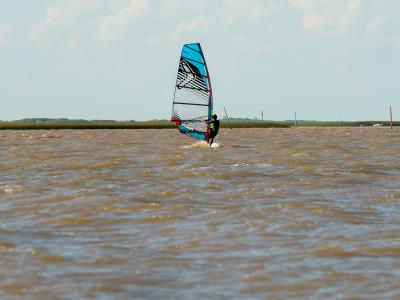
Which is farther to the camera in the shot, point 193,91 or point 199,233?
point 193,91

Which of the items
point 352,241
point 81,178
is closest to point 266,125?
point 81,178

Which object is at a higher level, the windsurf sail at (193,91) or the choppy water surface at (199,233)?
the windsurf sail at (193,91)

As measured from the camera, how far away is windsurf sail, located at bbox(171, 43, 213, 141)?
34.1 m

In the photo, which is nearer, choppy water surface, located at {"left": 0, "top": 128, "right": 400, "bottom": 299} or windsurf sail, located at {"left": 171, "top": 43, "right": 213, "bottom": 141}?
choppy water surface, located at {"left": 0, "top": 128, "right": 400, "bottom": 299}

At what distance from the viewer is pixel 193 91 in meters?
34.2

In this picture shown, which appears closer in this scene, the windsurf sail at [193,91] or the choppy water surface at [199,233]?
the choppy water surface at [199,233]

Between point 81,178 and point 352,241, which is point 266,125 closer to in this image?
point 81,178

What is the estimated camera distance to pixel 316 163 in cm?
2517

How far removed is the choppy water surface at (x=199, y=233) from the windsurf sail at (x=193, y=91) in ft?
39.4

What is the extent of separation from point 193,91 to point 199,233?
73.5 ft

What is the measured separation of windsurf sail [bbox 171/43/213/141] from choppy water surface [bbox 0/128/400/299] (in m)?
12.0

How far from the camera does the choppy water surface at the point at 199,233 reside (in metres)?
9.09

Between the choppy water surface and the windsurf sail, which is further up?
the windsurf sail

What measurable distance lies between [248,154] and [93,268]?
21057 millimetres
